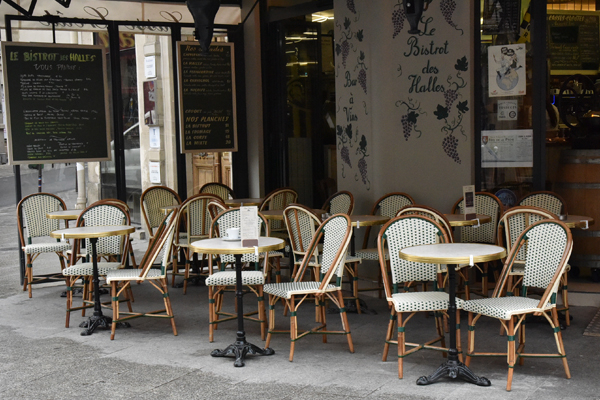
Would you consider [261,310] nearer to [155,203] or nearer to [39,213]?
[155,203]

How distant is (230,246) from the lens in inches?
183

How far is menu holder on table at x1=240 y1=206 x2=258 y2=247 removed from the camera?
456cm

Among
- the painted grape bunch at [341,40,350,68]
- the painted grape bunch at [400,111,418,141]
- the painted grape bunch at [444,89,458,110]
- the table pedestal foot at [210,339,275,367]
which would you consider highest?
the painted grape bunch at [341,40,350,68]

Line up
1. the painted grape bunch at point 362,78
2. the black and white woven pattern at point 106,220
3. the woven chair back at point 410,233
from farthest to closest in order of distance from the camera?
1. the painted grape bunch at point 362,78
2. the black and white woven pattern at point 106,220
3. the woven chair back at point 410,233

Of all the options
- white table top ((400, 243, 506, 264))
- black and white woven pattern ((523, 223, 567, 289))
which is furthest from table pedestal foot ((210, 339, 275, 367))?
black and white woven pattern ((523, 223, 567, 289))

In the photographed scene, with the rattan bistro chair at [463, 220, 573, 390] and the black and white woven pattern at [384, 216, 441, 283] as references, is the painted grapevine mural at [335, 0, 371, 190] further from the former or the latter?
the rattan bistro chair at [463, 220, 573, 390]

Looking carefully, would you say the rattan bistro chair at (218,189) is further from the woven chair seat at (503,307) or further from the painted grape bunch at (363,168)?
the woven chair seat at (503,307)

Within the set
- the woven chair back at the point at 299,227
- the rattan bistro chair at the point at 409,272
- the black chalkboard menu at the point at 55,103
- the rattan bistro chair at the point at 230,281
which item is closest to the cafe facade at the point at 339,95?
the black chalkboard menu at the point at 55,103

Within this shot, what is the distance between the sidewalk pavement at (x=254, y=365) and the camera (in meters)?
4.00

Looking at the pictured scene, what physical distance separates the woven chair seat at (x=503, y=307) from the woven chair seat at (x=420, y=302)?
12cm

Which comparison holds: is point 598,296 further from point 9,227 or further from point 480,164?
point 9,227

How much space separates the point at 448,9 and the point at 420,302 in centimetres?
323

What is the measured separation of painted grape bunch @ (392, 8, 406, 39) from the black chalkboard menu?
3070 mm

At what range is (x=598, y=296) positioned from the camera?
594 centimetres
